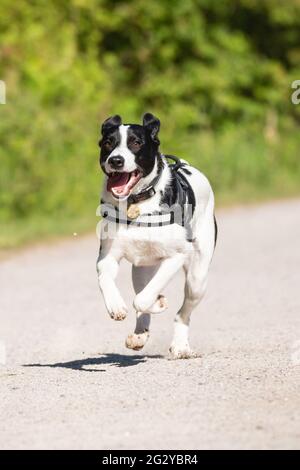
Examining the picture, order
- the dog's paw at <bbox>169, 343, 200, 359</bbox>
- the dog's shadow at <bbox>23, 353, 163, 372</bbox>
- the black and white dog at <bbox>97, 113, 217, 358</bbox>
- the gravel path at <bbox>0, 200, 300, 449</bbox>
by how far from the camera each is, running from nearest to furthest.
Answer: the gravel path at <bbox>0, 200, 300, 449</bbox>
the black and white dog at <bbox>97, 113, 217, 358</bbox>
the dog's shadow at <bbox>23, 353, 163, 372</bbox>
the dog's paw at <bbox>169, 343, 200, 359</bbox>

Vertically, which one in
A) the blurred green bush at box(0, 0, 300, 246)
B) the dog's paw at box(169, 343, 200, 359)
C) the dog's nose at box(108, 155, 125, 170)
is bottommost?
the dog's paw at box(169, 343, 200, 359)

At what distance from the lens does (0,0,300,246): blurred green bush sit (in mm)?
17156

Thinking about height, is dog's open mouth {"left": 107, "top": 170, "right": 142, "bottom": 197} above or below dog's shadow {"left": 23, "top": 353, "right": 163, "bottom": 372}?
above

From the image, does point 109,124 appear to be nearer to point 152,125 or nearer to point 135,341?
point 152,125

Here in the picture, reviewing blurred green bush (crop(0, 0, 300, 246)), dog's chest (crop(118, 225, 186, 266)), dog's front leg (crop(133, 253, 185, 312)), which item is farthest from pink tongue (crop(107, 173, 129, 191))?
blurred green bush (crop(0, 0, 300, 246))

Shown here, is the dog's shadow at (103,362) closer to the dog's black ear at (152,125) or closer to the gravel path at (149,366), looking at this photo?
the gravel path at (149,366)

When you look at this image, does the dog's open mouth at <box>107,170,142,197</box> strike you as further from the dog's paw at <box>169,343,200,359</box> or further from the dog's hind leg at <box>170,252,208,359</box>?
the dog's paw at <box>169,343,200,359</box>

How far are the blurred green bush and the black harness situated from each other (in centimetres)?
929

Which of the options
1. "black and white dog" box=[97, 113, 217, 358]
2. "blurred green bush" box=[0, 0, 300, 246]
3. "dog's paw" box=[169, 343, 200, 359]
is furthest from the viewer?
"blurred green bush" box=[0, 0, 300, 246]

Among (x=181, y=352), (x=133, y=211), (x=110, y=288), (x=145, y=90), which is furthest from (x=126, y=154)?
(x=145, y=90)

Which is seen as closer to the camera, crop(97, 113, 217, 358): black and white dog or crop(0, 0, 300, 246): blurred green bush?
A: crop(97, 113, 217, 358): black and white dog

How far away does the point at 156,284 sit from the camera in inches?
268

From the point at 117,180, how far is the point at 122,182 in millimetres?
47

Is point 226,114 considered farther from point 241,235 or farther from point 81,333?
point 81,333
